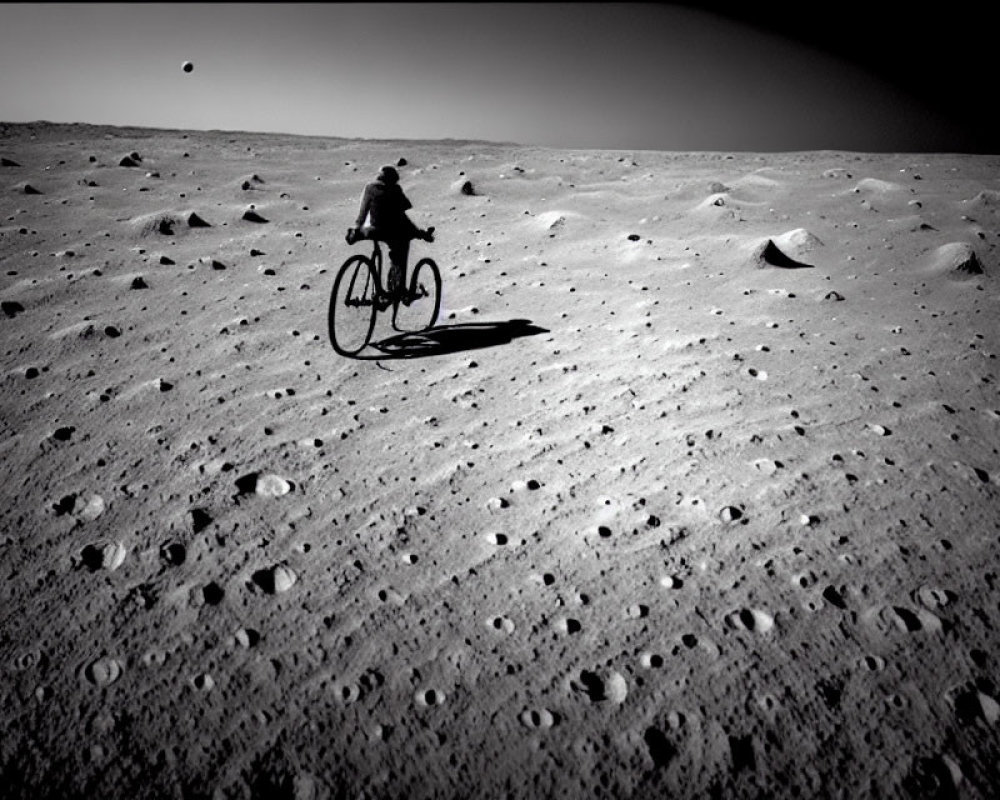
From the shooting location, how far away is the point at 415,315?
5234mm

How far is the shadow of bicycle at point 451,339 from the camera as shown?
4434 mm

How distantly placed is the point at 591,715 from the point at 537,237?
5.92 m

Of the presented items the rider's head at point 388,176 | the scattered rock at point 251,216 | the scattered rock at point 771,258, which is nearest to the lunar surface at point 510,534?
the scattered rock at point 771,258

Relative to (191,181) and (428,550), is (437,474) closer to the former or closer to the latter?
(428,550)

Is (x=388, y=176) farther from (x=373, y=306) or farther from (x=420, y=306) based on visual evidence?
(x=420, y=306)

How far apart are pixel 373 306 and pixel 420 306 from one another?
905 mm

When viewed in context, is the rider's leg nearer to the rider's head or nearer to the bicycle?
the bicycle

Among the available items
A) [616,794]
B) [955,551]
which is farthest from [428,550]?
[955,551]

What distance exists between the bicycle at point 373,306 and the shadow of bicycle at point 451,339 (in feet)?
0.50

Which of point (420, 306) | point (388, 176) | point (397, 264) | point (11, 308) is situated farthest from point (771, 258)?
point (11, 308)

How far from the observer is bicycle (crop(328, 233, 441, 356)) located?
4391 mm

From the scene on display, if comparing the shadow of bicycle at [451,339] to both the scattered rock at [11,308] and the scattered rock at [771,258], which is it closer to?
the scattered rock at [771,258]

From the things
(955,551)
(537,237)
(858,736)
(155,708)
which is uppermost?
(537,237)

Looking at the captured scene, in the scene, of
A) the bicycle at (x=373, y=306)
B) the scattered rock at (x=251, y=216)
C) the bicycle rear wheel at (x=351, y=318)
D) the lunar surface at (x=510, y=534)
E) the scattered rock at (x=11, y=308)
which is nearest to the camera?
the lunar surface at (x=510, y=534)
